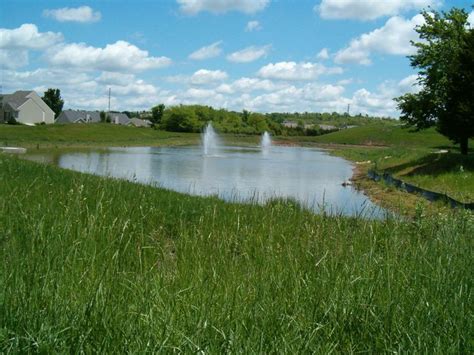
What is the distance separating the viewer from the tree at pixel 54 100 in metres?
122

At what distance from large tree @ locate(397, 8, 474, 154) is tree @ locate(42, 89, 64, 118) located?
10292 cm

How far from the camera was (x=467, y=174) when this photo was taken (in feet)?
71.9

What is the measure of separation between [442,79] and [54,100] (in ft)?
355

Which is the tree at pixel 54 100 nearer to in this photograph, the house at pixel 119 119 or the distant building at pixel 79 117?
the distant building at pixel 79 117

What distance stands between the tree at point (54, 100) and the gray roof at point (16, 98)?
984 inches

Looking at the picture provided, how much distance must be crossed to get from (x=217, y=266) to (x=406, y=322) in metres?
1.85

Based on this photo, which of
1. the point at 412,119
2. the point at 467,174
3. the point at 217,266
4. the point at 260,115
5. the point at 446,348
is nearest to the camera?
the point at 446,348

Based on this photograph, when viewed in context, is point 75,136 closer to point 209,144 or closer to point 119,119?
point 209,144

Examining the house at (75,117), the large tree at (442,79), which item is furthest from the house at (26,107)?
the large tree at (442,79)

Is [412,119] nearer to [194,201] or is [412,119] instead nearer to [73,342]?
[194,201]

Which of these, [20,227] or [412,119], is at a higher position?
[412,119]

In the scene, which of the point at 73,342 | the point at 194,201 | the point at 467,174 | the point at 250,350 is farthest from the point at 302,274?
the point at 467,174

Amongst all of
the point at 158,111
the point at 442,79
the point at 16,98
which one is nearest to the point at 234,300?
the point at 442,79

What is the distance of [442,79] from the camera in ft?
95.4
